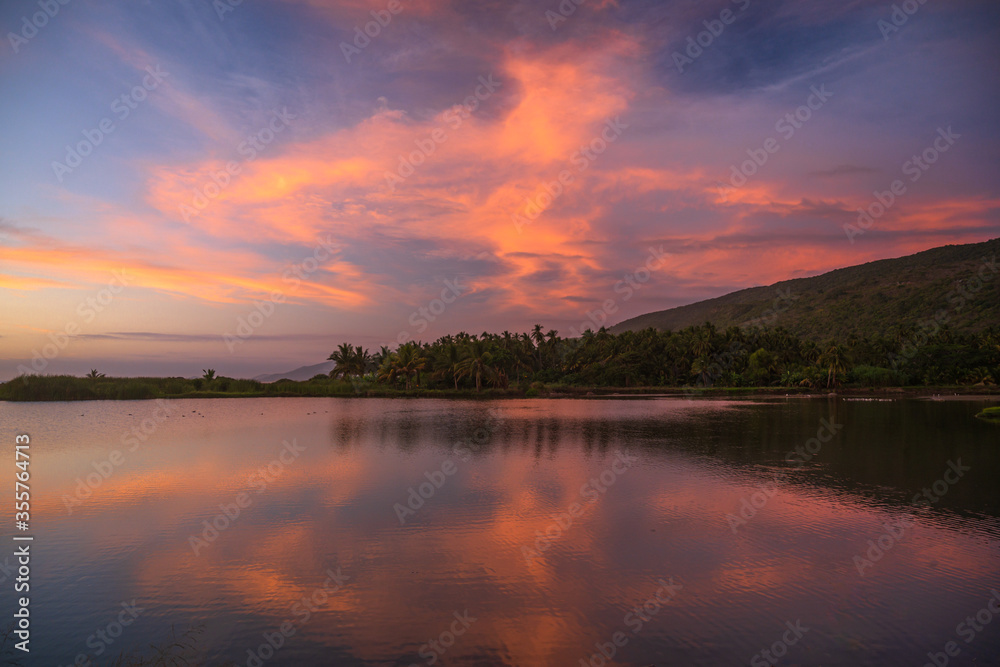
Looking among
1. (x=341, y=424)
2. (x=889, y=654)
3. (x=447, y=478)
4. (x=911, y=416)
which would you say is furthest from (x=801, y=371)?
(x=889, y=654)

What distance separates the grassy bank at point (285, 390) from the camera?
2931 inches

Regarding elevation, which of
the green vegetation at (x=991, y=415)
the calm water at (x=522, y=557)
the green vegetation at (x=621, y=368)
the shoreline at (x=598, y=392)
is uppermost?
the green vegetation at (x=621, y=368)

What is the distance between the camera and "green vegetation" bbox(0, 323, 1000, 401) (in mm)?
92562

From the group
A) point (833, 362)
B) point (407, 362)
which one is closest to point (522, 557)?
point (407, 362)

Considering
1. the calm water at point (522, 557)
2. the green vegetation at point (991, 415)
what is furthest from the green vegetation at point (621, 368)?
the calm water at point (522, 557)

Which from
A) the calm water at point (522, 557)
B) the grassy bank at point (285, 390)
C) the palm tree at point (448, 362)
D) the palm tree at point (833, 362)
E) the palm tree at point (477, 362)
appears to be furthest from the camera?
the palm tree at point (448, 362)

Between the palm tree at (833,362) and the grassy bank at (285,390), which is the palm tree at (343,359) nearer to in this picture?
the grassy bank at (285,390)

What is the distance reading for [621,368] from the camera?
4488 inches

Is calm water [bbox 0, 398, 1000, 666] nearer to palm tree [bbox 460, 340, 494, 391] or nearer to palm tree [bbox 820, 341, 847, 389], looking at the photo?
palm tree [bbox 460, 340, 494, 391]

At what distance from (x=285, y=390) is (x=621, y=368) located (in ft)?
215

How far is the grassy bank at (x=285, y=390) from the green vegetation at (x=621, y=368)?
0.20 m

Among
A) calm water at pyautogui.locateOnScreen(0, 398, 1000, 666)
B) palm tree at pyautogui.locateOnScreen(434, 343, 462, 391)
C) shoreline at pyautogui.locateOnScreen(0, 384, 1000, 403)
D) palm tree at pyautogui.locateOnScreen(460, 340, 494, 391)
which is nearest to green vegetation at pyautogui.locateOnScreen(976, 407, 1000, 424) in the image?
calm water at pyautogui.locateOnScreen(0, 398, 1000, 666)

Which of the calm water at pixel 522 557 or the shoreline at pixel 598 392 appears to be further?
the shoreline at pixel 598 392

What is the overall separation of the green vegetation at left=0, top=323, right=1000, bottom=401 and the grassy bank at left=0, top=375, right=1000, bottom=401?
195 mm
